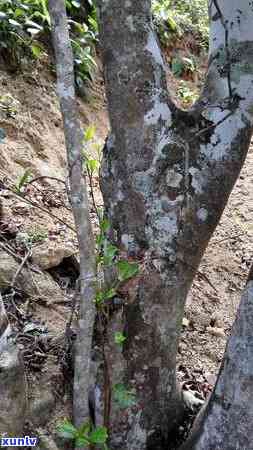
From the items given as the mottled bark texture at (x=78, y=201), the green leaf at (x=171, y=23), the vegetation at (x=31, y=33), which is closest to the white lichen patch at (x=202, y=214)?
the mottled bark texture at (x=78, y=201)

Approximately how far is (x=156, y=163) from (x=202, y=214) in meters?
0.21

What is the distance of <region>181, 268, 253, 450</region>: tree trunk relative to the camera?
4.62ft

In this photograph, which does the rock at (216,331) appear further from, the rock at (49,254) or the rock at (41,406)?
the rock at (41,406)

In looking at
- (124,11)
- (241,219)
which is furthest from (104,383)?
(241,219)

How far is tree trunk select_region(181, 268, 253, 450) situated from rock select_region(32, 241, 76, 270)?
3.10 feet

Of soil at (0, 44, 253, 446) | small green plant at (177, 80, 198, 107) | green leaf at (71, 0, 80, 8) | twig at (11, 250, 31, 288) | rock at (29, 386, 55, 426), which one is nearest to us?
rock at (29, 386, 55, 426)

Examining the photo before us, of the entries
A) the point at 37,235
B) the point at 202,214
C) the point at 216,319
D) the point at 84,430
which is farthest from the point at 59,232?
the point at 84,430

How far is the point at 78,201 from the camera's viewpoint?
1.47 m

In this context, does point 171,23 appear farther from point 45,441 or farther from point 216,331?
point 45,441

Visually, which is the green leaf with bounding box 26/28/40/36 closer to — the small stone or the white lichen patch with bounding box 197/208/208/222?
the white lichen patch with bounding box 197/208/208/222

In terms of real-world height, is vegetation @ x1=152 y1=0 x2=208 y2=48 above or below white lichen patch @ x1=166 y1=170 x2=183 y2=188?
above

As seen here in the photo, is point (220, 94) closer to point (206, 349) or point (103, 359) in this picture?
point (103, 359)

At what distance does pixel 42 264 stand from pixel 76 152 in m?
0.84

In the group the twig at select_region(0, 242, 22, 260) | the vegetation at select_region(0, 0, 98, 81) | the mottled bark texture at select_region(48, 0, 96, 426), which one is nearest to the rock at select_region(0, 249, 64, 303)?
the twig at select_region(0, 242, 22, 260)
